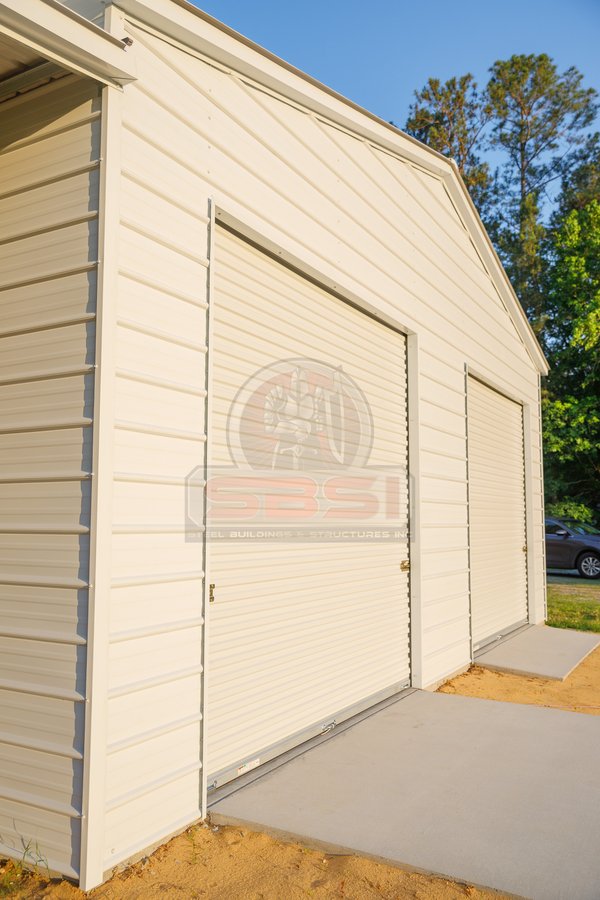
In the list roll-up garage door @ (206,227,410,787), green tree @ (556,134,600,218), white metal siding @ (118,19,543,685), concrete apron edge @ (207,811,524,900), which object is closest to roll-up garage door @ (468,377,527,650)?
white metal siding @ (118,19,543,685)

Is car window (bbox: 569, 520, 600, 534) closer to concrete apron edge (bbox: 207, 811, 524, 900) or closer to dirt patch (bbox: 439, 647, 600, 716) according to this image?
dirt patch (bbox: 439, 647, 600, 716)

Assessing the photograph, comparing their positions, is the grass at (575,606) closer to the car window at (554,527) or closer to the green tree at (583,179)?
the car window at (554,527)

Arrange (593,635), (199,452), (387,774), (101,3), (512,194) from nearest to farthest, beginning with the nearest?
1. (101,3)
2. (199,452)
3. (387,774)
4. (593,635)
5. (512,194)

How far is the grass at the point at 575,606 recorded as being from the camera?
10.1 m

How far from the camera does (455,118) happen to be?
83.9 feet

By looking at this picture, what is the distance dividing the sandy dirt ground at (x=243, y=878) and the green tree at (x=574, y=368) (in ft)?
64.5

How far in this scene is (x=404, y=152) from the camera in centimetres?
614

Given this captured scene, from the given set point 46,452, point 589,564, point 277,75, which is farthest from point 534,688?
point 589,564

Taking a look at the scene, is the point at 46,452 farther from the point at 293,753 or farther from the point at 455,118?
the point at 455,118

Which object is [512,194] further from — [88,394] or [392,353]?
[88,394]

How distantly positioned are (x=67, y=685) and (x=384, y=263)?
4.22 m

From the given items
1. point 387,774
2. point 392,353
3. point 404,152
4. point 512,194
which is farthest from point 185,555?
point 512,194

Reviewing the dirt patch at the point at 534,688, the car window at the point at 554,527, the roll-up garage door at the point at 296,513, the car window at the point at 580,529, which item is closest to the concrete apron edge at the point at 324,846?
the roll-up garage door at the point at 296,513

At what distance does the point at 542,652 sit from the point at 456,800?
481cm
